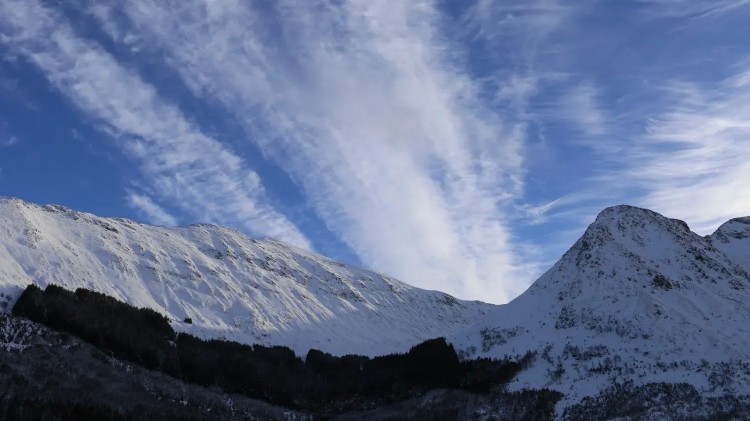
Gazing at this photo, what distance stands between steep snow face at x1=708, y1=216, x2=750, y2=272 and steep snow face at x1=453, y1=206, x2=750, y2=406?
11067 millimetres

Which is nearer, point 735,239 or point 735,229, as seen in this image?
point 735,239

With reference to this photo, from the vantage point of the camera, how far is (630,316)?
65.9 metres

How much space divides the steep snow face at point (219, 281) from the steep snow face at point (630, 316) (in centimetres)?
2443

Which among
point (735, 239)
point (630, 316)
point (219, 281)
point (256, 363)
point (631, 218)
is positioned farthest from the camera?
point (735, 239)

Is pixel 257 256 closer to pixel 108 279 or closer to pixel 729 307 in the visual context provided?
pixel 108 279

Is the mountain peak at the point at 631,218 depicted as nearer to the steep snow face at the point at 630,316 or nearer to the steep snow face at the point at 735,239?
the steep snow face at the point at 630,316

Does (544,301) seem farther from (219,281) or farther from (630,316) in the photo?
(219,281)

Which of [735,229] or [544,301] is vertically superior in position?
[735,229]

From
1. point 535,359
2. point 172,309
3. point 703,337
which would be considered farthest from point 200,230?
point 703,337

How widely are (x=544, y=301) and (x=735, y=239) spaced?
145 feet

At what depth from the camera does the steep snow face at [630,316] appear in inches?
2263

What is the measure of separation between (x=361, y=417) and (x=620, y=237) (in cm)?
4107

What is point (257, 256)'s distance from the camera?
4318 inches

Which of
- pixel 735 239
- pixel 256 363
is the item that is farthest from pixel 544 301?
pixel 735 239
